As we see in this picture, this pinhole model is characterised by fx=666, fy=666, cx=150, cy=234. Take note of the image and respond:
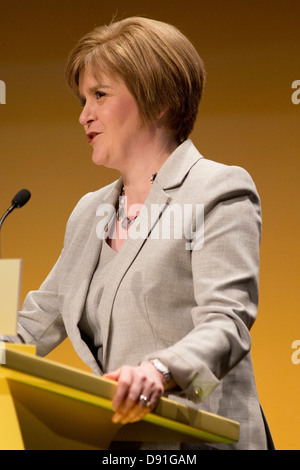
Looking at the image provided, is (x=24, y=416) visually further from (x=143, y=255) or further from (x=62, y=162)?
(x=62, y=162)

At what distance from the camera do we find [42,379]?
0.80 metres

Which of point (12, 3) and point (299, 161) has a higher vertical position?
point (12, 3)

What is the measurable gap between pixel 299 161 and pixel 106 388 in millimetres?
2012

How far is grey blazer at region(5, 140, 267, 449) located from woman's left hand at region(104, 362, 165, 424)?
0.14m

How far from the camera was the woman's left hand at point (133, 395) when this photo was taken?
0.84 meters

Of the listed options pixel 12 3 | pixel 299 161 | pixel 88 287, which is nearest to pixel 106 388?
pixel 88 287

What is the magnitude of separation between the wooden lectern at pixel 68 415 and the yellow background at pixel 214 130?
1824 millimetres

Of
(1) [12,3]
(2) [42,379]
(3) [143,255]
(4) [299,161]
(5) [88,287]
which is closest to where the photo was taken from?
(2) [42,379]

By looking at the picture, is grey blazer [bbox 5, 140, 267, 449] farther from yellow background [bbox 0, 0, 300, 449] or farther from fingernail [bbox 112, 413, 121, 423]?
yellow background [bbox 0, 0, 300, 449]
